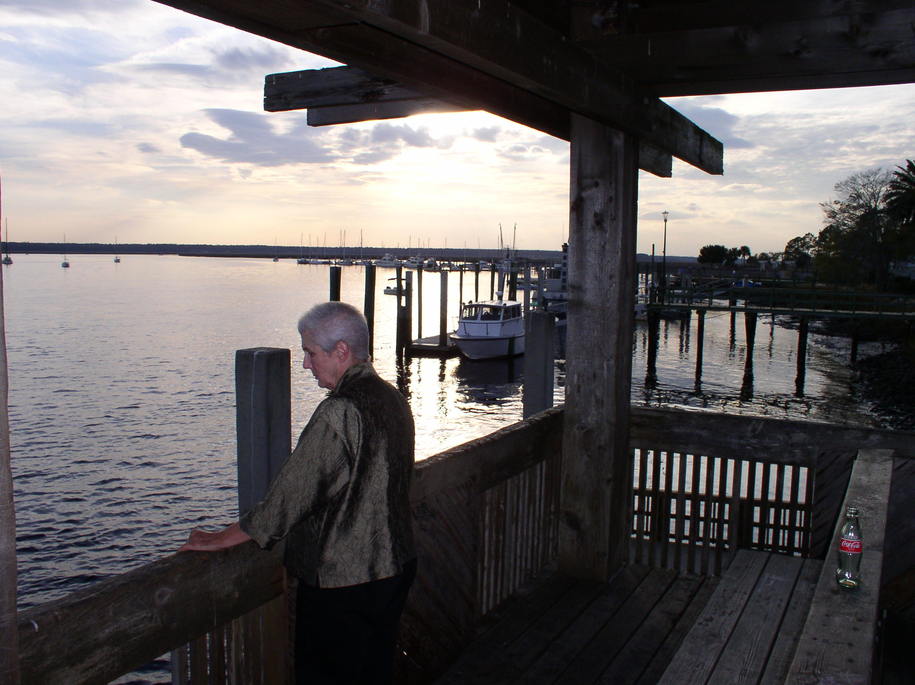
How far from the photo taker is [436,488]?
3.46 m

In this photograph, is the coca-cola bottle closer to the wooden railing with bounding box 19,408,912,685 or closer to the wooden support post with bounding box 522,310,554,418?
the wooden railing with bounding box 19,408,912,685

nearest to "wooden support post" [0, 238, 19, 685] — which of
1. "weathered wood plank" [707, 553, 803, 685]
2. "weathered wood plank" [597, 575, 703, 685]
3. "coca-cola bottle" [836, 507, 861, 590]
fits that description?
"weathered wood plank" [707, 553, 803, 685]

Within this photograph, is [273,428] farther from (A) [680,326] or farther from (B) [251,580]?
(A) [680,326]

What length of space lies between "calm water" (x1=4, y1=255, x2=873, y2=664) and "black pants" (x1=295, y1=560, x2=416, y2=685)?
38.7 feet

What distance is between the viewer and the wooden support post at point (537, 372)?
19.2ft

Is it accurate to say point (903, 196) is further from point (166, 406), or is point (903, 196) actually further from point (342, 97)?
point (342, 97)

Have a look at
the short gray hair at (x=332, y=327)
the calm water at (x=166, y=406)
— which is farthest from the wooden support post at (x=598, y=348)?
the calm water at (x=166, y=406)

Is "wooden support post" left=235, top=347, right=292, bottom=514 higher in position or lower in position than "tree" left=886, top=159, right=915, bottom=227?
lower

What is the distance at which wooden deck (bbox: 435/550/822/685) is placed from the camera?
2.61 m

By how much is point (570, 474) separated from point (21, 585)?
39.9 ft

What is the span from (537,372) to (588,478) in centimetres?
144

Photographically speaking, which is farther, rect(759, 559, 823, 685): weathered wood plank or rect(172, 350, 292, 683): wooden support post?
rect(172, 350, 292, 683): wooden support post

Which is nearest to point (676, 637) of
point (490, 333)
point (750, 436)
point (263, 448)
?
point (750, 436)

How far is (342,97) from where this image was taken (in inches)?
162
